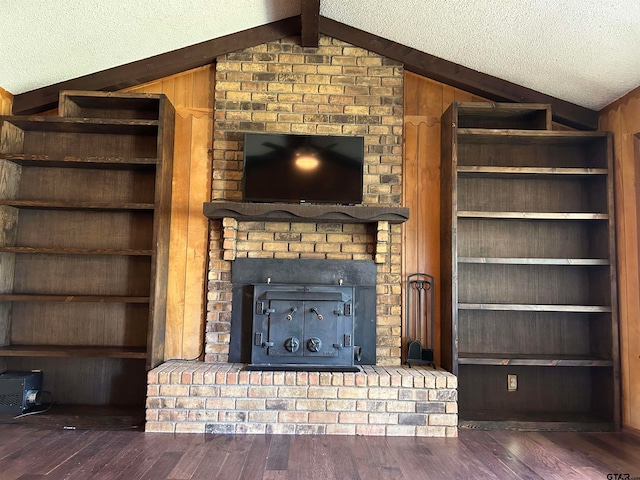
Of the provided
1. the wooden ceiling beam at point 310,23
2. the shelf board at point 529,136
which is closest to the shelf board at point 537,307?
the shelf board at point 529,136

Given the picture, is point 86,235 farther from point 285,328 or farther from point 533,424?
point 533,424

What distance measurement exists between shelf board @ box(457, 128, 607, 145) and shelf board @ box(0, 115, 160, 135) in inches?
88.3

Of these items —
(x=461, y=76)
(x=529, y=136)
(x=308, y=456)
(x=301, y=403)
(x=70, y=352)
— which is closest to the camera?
(x=308, y=456)

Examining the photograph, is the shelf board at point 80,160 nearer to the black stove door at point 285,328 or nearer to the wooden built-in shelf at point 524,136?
the black stove door at point 285,328

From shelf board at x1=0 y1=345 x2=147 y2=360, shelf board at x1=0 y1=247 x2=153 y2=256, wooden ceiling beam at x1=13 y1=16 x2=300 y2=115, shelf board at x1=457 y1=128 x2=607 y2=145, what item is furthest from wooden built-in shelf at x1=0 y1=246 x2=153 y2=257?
shelf board at x1=457 y1=128 x2=607 y2=145

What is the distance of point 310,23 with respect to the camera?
3074mm

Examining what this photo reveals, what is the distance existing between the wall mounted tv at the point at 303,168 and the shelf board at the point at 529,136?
2.68 feet

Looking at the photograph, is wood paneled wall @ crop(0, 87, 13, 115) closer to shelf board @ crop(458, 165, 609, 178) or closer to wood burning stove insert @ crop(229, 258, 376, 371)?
wood burning stove insert @ crop(229, 258, 376, 371)

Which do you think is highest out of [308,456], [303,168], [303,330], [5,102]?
[5,102]

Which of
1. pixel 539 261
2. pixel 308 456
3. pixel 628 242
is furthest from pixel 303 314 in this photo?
pixel 628 242

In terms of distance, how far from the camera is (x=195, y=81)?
11.3ft

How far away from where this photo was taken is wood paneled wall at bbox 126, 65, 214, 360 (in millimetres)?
3262

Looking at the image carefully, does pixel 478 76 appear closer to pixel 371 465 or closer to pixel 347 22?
pixel 347 22

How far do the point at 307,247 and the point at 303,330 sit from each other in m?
0.62
